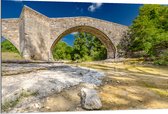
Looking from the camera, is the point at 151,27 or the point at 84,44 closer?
the point at 151,27

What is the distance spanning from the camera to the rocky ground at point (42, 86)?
2.32m

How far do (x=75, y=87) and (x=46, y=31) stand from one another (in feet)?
10.3

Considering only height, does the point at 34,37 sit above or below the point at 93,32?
below

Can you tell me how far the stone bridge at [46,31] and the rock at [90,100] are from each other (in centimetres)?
187

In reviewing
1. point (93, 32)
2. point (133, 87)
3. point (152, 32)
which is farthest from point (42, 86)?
point (93, 32)

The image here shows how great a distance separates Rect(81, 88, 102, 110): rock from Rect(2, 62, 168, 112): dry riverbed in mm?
54

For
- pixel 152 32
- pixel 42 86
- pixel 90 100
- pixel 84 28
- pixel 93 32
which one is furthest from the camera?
pixel 93 32

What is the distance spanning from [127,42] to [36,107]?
3208 millimetres

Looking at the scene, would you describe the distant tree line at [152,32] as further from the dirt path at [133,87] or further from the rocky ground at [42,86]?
the rocky ground at [42,86]

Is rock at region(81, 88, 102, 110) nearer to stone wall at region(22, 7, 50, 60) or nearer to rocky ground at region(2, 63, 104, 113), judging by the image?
rocky ground at region(2, 63, 104, 113)

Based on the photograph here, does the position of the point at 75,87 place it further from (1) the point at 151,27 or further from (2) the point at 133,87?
(1) the point at 151,27

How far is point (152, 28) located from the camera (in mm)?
4031

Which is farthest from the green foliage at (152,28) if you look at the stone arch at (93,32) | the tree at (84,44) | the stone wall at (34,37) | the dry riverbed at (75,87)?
the tree at (84,44)

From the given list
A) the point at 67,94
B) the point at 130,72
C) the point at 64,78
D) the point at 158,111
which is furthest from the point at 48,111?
the point at 130,72
